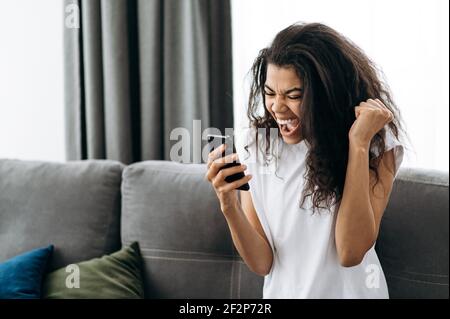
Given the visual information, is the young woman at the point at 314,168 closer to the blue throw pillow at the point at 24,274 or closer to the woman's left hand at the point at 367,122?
the woman's left hand at the point at 367,122

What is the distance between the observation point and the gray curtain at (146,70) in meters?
1.57

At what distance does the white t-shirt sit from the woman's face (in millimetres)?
106

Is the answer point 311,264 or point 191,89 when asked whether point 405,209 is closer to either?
point 311,264

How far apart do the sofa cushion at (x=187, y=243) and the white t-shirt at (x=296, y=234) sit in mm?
419

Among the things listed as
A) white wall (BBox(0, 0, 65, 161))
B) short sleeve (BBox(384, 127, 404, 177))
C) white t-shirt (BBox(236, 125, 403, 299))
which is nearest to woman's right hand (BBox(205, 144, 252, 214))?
white t-shirt (BBox(236, 125, 403, 299))

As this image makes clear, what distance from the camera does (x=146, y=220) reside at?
138 cm

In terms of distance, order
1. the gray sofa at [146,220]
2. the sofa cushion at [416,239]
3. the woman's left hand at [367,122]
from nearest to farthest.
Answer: the woman's left hand at [367,122], the sofa cushion at [416,239], the gray sofa at [146,220]

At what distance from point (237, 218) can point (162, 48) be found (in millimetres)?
855

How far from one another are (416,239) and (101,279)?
68 cm

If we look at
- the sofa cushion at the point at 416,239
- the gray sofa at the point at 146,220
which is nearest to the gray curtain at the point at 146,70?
the gray sofa at the point at 146,220

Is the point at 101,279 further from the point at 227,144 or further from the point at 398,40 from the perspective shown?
the point at 398,40

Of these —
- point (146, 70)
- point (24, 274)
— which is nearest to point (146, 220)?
point (24, 274)

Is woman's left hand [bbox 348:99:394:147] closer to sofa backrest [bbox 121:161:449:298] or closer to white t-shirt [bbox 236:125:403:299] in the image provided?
white t-shirt [bbox 236:125:403:299]

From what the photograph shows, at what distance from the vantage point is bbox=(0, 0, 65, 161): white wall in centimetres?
163
